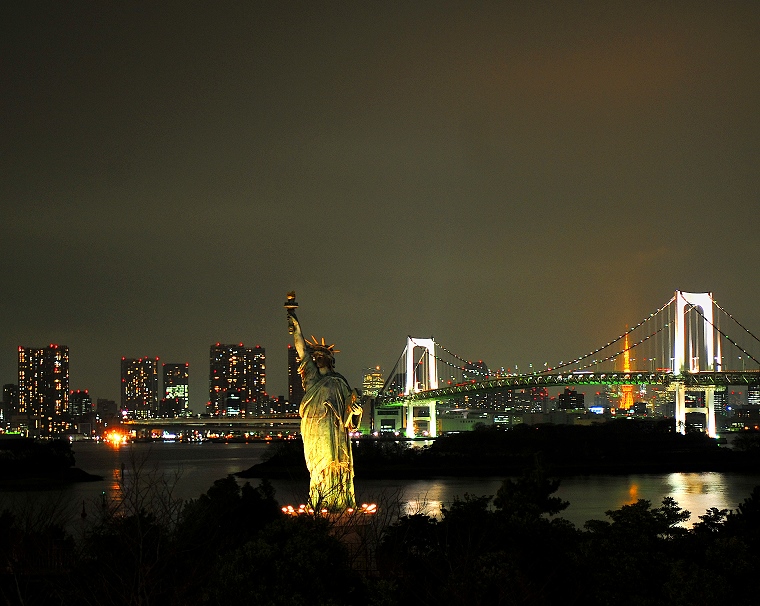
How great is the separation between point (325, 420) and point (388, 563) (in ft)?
3.99

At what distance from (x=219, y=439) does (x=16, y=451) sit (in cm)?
4935

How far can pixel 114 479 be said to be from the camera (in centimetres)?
3712

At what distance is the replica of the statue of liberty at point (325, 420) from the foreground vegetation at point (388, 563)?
0.25 metres

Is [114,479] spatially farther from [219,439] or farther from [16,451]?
[219,439]

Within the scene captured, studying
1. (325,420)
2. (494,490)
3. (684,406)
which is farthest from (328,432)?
(684,406)

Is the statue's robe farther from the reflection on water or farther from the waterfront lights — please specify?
the reflection on water

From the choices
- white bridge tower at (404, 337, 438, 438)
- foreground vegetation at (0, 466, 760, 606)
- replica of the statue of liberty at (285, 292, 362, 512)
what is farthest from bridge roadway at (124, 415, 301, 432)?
replica of the statue of liberty at (285, 292, 362, 512)

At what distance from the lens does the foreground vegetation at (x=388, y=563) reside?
6703 mm

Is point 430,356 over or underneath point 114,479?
over

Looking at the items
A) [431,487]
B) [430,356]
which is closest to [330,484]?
[431,487]

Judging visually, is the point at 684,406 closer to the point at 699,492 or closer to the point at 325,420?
the point at 699,492

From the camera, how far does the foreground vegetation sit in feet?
22.0

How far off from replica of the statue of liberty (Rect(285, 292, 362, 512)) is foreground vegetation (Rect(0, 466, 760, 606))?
246mm

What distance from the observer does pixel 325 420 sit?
7953 millimetres
